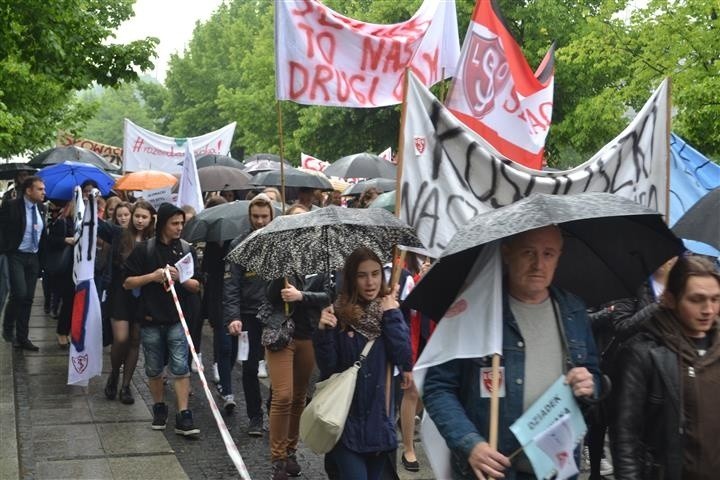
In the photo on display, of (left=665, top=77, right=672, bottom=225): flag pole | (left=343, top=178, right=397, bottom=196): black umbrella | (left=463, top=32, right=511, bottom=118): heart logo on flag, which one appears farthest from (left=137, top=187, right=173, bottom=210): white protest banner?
(left=665, top=77, right=672, bottom=225): flag pole

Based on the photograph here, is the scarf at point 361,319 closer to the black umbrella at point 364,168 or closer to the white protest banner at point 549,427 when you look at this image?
the white protest banner at point 549,427

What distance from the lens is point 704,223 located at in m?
6.05

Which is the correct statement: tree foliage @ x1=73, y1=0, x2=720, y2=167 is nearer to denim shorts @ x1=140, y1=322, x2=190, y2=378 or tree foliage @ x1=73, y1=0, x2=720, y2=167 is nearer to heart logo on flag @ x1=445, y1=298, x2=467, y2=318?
denim shorts @ x1=140, y1=322, x2=190, y2=378

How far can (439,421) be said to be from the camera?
368 cm

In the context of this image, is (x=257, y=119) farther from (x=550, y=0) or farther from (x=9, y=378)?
(x=9, y=378)

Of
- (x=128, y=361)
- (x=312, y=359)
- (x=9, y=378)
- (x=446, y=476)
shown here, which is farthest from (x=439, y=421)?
(x=9, y=378)

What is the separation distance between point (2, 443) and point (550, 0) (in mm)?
25165

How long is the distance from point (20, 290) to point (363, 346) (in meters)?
7.05

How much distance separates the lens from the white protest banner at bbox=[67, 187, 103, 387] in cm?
972

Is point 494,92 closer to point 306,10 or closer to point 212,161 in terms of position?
point 306,10

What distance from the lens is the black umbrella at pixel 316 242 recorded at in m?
6.11

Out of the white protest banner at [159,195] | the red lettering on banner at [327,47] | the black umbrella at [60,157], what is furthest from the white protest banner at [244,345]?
the black umbrella at [60,157]

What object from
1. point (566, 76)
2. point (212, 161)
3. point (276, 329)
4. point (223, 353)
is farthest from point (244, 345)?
point (566, 76)

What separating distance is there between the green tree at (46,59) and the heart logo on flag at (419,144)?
5.22 meters
